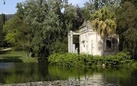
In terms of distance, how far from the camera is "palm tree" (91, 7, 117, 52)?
41656mm

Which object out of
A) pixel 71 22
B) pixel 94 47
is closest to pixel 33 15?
pixel 71 22

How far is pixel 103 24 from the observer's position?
41406mm

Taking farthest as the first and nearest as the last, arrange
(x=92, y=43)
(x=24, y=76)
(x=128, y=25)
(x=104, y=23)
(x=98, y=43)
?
1. (x=92, y=43)
2. (x=98, y=43)
3. (x=128, y=25)
4. (x=104, y=23)
5. (x=24, y=76)

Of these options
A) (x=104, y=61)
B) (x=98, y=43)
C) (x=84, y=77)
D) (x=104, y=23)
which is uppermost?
(x=104, y=23)

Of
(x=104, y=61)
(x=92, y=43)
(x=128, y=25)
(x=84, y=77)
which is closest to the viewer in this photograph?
(x=84, y=77)

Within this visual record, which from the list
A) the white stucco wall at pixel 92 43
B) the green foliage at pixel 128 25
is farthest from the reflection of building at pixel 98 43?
the green foliage at pixel 128 25

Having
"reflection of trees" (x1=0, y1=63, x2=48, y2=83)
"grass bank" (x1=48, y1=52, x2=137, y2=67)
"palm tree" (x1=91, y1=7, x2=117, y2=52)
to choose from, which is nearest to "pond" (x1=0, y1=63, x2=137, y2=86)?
"reflection of trees" (x1=0, y1=63, x2=48, y2=83)

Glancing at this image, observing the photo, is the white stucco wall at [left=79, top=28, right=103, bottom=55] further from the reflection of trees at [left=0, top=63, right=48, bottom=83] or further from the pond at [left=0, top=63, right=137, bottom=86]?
the pond at [left=0, top=63, right=137, bottom=86]

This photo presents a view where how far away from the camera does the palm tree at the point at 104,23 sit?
41656 mm

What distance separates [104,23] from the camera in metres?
41.4

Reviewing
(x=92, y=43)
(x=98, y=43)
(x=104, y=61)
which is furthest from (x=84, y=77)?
(x=92, y=43)

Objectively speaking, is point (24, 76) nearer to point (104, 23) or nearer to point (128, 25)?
point (104, 23)

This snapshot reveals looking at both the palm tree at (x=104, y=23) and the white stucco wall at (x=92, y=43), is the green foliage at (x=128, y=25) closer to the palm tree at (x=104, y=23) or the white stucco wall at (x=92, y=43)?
the palm tree at (x=104, y=23)

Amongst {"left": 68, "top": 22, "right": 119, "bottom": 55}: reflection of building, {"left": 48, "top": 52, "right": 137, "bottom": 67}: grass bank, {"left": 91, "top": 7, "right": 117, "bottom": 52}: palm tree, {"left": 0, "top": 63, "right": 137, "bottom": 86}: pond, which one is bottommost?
{"left": 0, "top": 63, "right": 137, "bottom": 86}: pond
